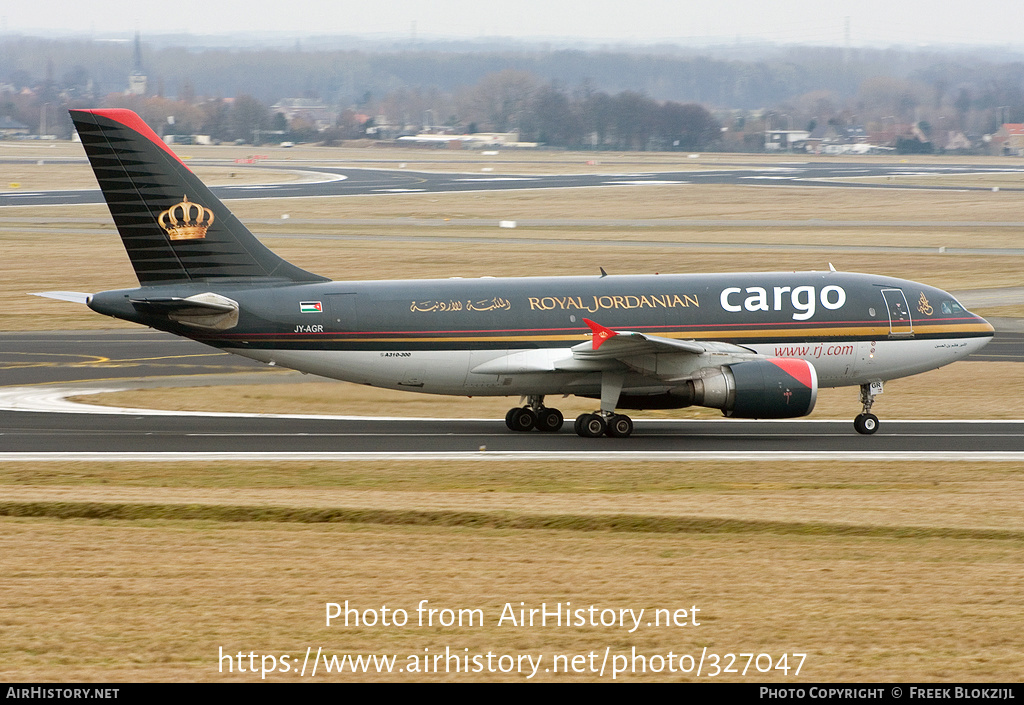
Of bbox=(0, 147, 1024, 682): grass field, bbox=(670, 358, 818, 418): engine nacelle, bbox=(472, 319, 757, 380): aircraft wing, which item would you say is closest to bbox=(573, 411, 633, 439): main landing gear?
bbox=(472, 319, 757, 380): aircraft wing

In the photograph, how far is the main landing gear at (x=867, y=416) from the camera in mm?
38156

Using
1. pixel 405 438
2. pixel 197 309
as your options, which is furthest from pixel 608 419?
pixel 197 309

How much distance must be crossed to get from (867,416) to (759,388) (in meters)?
4.45

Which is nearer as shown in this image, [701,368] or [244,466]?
[244,466]

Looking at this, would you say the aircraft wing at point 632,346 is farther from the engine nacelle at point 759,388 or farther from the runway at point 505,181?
the runway at point 505,181

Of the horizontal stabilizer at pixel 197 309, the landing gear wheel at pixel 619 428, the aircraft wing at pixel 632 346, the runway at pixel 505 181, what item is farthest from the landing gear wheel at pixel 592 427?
the runway at pixel 505 181

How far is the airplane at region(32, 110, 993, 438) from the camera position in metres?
36.3

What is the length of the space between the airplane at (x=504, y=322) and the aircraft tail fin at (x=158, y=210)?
0.13 ft

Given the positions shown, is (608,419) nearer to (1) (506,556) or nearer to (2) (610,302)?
(2) (610,302)

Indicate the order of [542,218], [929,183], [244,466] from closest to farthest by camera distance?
[244,466] < [542,218] < [929,183]

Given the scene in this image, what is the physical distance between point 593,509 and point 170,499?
9.05m

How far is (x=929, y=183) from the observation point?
164 meters
